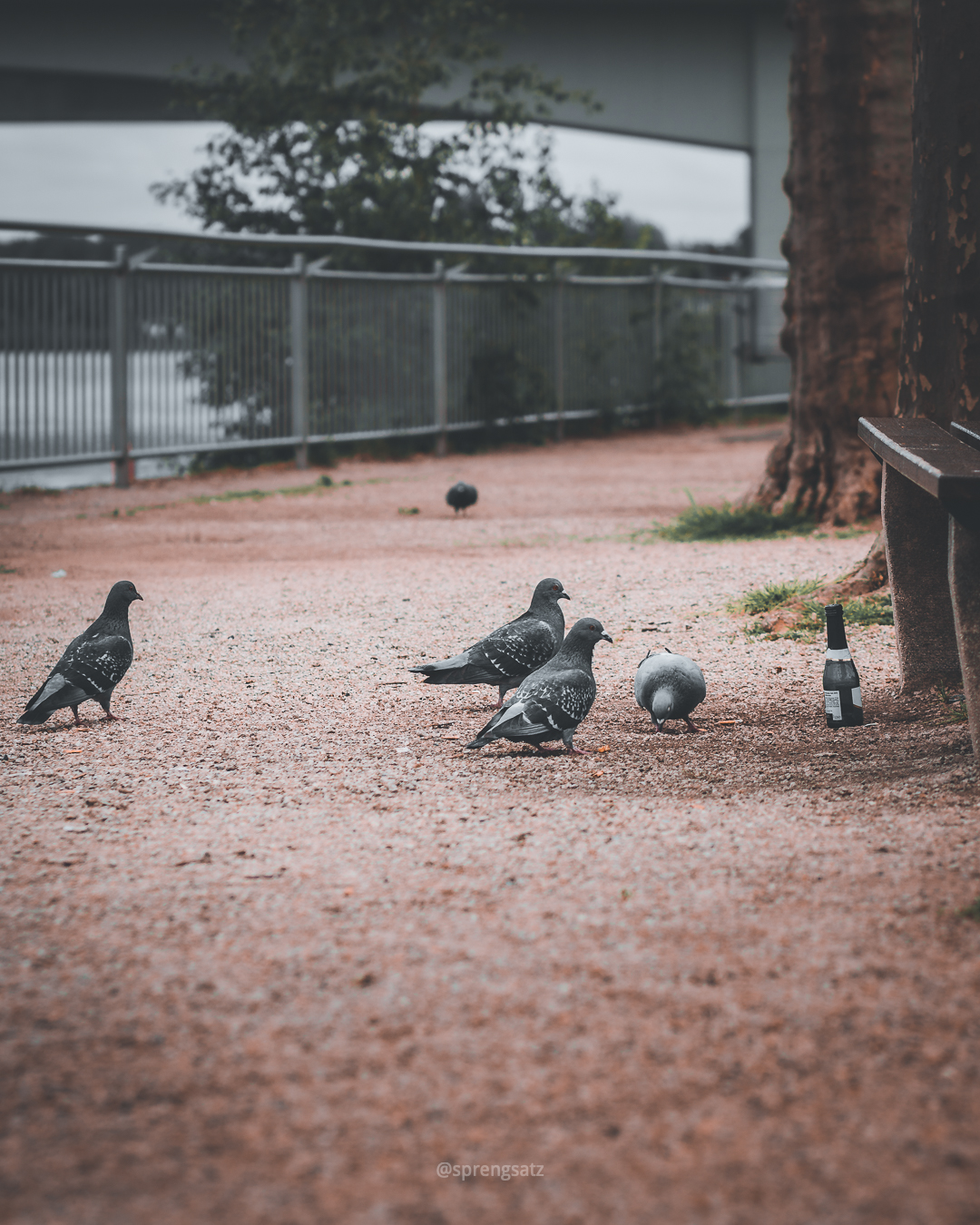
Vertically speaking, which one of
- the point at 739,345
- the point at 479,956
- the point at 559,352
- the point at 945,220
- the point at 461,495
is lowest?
the point at 479,956

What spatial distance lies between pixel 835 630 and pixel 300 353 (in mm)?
11308

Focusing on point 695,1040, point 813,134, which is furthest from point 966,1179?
point 813,134

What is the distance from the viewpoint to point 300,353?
15.2m

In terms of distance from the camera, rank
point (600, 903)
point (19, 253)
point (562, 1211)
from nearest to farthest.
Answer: point (562, 1211) → point (600, 903) → point (19, 253)

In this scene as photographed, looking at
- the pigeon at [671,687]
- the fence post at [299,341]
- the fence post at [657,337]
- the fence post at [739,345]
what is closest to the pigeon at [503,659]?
the pigeon at [671,687]

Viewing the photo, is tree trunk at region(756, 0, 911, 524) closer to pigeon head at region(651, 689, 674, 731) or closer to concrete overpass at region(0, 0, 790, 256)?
pigeon head at region(651, 689, 674, 731)

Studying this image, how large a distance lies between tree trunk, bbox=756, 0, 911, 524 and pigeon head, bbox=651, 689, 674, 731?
4910 mm

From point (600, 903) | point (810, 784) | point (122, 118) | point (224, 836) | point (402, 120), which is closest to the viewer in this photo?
point (600, 903)

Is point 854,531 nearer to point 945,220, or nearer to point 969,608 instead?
point 945,220

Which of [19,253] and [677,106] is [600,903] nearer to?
[19,253]

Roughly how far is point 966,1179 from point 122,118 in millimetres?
24954

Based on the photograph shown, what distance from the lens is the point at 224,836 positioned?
147 inches

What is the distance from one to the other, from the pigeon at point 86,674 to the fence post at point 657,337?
55.7 ft

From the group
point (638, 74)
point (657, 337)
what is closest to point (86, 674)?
point (657, 337)
